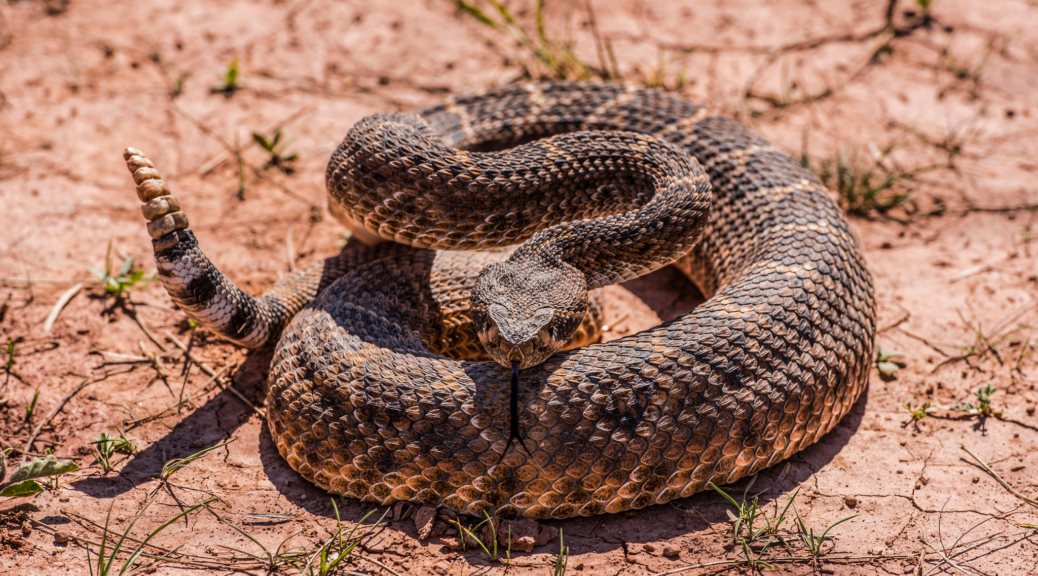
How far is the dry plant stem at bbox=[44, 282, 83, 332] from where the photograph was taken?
555 centimetres

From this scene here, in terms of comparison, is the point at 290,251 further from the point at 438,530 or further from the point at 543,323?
the point at 438,530

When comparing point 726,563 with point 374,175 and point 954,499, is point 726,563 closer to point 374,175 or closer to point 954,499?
point 954,499

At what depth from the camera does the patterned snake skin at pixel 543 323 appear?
13.3ft

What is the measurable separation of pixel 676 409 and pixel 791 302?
1112mm

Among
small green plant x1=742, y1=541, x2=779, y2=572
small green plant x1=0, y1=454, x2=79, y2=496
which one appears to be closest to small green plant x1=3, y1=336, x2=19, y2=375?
small green plant x1=0, y1=454, x2=79, y2=496

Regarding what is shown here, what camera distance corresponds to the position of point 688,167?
541 cm

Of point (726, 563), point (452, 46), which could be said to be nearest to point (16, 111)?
point (452, 46)

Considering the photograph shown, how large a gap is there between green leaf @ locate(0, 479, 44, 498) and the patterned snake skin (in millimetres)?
1203

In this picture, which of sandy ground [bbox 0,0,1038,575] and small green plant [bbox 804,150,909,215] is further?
small green plant [bbox 804,150,909,215]

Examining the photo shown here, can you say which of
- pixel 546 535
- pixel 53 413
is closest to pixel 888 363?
pixel 546 535

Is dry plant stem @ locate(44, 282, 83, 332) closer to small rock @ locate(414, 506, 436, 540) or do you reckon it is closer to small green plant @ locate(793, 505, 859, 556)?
small rock @ locate(414, 506, 436, 540)

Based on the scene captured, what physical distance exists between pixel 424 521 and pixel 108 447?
201 cm

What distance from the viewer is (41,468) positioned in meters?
4.14

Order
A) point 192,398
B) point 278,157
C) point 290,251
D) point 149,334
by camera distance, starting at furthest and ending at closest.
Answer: point 278,157, point 290,251, point 149,334, point 192,398
